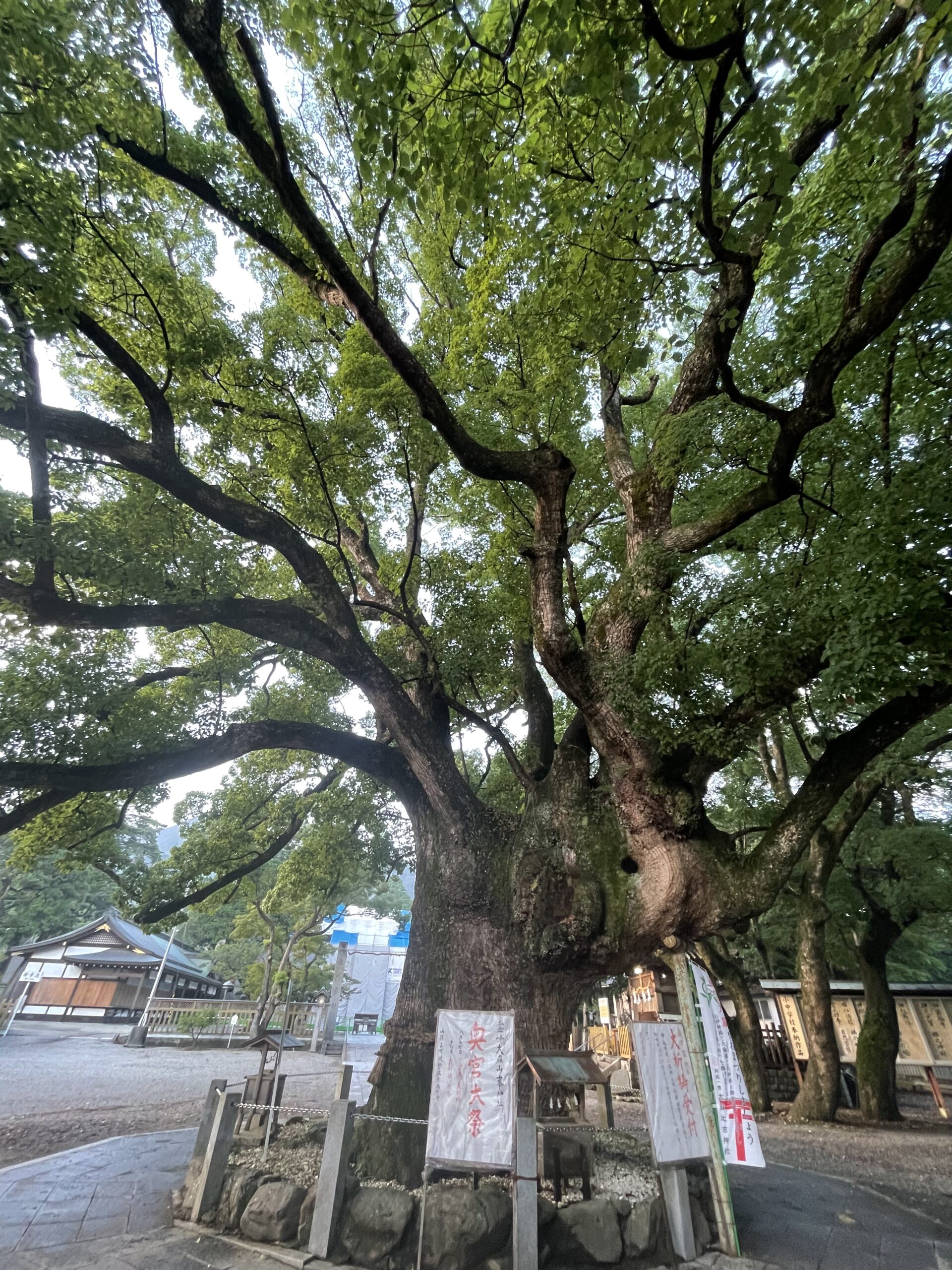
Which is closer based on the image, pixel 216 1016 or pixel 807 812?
pixel 807 812

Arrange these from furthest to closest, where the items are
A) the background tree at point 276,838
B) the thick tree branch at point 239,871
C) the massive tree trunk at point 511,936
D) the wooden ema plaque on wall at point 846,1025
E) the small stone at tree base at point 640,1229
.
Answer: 1. the wooden ema plaque on wall at point 846,1025
2. the background tree at point 276,838
3. the thick tree branch at point 239,871
4. the massive tree trunk at point 511,936
5. the small stone at tree base at point 640,1229

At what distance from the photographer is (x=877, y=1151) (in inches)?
330

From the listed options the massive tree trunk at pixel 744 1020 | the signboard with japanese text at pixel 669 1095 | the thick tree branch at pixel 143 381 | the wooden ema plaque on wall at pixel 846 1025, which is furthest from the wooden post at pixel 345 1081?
the wooden ema plaque on wall at pixel 846 1025

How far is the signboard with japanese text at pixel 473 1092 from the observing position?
4.36 metres

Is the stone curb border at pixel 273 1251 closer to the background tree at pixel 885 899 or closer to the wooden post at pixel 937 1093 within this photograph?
the background tree at pixel 885 899

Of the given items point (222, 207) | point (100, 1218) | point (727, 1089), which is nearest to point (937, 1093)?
point (727, 1089)

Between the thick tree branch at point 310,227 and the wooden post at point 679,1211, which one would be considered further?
the wooden post at point 679,1211

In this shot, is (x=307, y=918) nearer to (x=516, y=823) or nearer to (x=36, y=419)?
(x=516, y=823)

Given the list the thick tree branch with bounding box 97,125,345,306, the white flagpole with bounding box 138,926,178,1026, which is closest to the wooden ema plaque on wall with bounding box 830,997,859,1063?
the thick tree branch with bounding box 97,125,345,306

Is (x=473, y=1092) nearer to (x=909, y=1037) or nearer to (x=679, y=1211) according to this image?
(x=679, y=1211)

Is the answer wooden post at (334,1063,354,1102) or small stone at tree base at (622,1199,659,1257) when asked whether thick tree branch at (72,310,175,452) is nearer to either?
wooden post at (334,1063,354,1102)

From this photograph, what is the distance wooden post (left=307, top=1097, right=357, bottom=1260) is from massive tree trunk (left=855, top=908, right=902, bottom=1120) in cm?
1104

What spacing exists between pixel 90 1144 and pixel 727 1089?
7388 millimetres

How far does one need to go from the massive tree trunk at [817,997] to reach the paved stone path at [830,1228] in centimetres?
418
